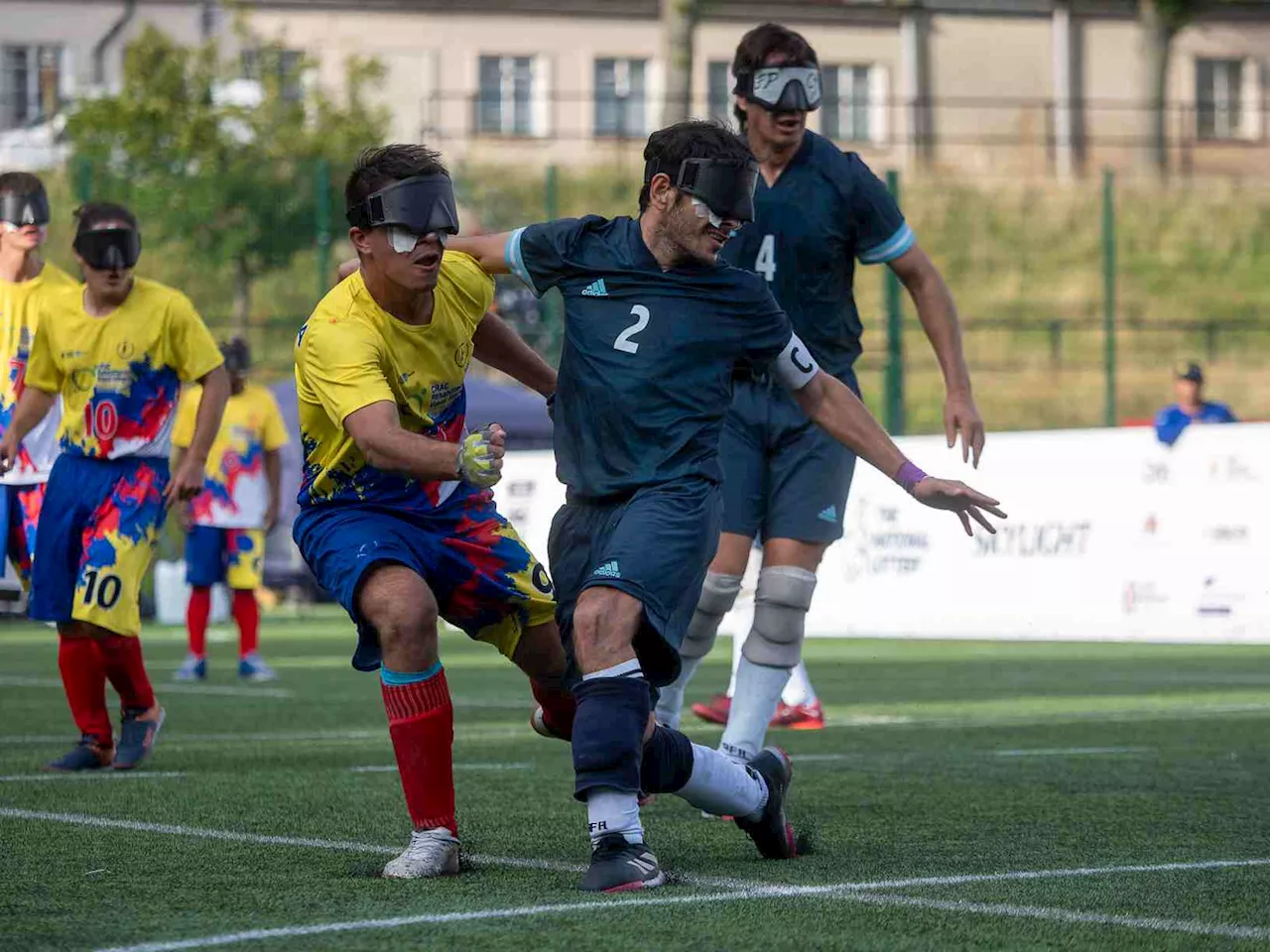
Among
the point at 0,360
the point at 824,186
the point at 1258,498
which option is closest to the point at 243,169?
the point at 1258,498

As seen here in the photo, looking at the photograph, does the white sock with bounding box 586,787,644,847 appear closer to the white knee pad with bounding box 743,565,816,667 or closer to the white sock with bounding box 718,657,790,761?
the white sock with bounding box 718,657,790,761

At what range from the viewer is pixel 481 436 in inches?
204

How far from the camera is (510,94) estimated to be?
45.8 meters

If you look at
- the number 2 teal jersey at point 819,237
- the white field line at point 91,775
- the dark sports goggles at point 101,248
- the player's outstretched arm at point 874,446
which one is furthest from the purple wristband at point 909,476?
the dark sports goggles at point 101,248

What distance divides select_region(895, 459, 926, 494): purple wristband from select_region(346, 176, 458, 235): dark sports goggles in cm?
123

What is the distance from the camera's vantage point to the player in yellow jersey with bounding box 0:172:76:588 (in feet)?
29.4

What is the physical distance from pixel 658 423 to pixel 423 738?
916 millimetres

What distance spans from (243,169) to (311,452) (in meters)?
21.4

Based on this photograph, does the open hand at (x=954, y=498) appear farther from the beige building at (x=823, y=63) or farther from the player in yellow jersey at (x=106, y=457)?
the beige building at (x=823, y=63)

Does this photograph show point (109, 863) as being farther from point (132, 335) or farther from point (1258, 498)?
point (1258, 498)

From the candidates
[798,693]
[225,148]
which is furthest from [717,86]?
[798,693]

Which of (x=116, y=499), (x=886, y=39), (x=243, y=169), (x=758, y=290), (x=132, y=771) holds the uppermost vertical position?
(x=886, y=39)

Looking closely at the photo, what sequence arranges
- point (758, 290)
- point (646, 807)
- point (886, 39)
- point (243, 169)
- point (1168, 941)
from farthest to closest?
point (886, 39) → point (243, 169) → point (646, 807) → point (758, 290) → point (1168, 941)

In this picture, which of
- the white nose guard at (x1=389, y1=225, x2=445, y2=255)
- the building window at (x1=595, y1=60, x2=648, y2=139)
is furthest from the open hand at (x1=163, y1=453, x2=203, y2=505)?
the building window at (x1=595, y1=60, x2=648, y2=139)
